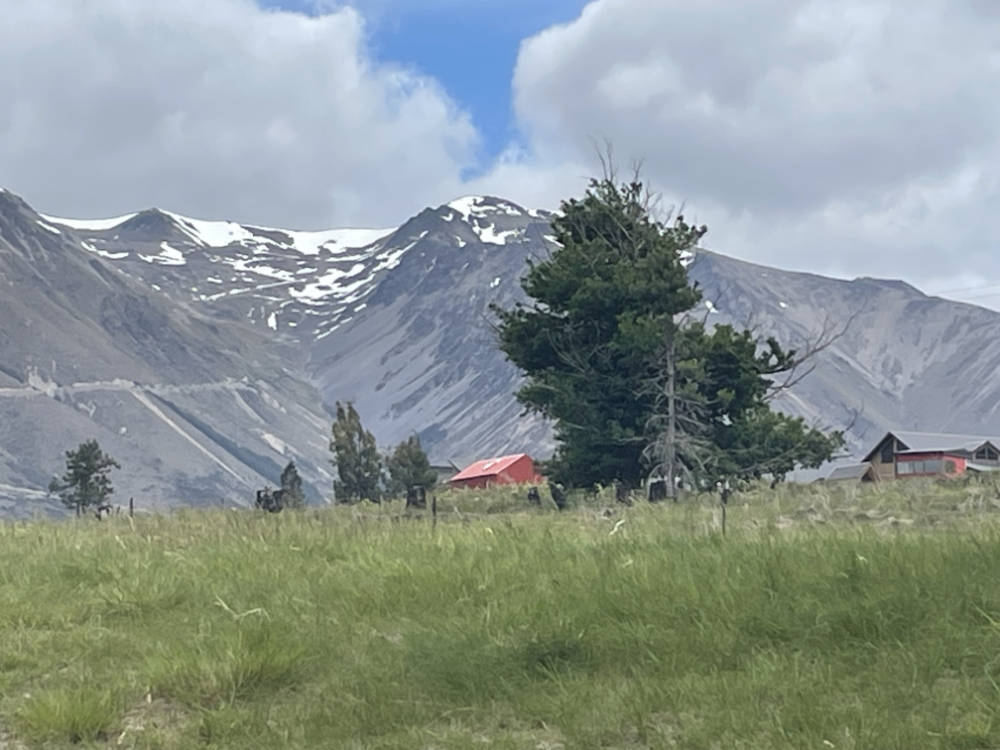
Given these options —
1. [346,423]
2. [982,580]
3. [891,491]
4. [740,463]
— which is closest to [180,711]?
[982,580]

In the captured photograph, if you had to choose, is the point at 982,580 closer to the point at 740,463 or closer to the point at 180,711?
the point at 180,711

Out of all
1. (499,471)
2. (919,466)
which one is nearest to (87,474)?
(499,471)

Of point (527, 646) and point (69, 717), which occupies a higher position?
point (527, 646)

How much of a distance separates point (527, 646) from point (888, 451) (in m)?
109

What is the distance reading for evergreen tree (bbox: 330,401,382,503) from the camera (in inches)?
3612

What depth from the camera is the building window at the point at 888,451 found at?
107438mm

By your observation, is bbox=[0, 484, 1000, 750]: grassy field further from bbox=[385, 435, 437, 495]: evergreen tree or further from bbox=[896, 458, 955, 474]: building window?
bbox=[896, 458, 955, 474]: building window

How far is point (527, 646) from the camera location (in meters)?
5.85

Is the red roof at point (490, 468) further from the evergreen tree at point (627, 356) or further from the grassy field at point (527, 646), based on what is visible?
the grassy field at point (527, 646)

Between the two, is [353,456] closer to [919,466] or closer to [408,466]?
[408,466]

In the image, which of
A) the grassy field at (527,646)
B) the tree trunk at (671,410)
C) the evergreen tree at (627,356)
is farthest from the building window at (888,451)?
the grassy field at (527,646)

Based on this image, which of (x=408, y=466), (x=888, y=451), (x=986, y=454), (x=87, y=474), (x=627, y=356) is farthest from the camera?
(x=888, y=451)

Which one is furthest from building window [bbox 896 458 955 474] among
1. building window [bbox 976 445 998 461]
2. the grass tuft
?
the grass tuft

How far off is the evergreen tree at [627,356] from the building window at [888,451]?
7705cm
